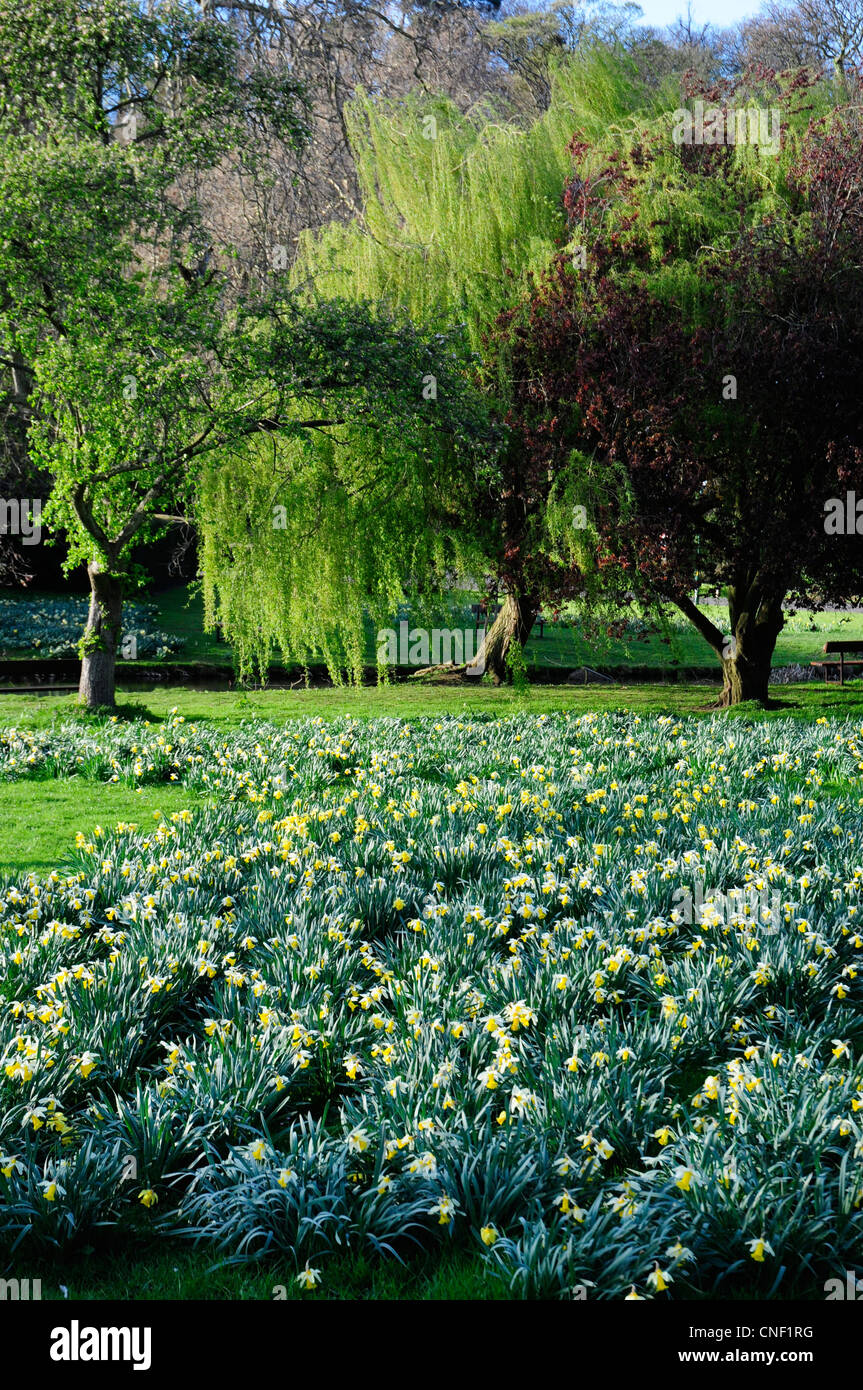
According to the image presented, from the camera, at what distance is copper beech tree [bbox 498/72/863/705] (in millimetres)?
10586

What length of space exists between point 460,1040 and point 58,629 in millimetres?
19472

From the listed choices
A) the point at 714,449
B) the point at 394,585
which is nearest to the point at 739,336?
the point at 714,449

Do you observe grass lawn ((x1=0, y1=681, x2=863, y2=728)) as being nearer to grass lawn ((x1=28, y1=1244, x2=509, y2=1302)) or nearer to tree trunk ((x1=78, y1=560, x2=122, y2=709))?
tree trunk ((x1=78, y1=560, x2=122, y2=709))

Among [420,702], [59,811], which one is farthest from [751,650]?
[59,811]

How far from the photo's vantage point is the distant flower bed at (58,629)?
795 inches

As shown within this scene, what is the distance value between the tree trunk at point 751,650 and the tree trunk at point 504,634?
290 centimetres

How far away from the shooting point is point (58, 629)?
840 inches

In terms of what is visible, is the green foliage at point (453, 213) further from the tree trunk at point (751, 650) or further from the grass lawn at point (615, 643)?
the grass lawn at point (615, 643)

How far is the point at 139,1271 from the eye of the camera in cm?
272

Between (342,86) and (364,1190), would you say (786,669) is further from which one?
(364,1190)

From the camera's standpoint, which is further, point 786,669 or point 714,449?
point 786,669

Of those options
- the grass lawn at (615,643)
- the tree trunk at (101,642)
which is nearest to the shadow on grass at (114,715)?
the tree trunk at (101,642)

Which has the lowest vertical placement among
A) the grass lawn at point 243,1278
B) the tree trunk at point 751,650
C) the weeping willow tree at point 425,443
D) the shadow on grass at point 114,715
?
the grass lawn at point 243,1278

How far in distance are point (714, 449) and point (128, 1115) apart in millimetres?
9737
